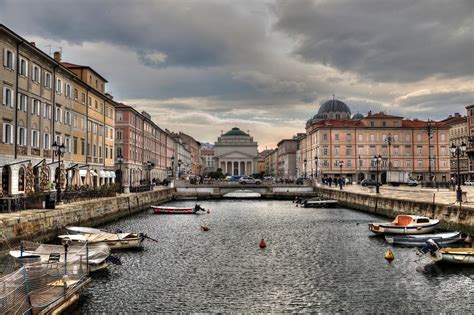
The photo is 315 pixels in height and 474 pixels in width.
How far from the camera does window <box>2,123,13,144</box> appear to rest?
3706 cm

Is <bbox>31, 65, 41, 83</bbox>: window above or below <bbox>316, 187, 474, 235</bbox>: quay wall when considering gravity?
above

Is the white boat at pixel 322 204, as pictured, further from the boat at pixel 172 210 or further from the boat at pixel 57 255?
the boat at pixel 57 255

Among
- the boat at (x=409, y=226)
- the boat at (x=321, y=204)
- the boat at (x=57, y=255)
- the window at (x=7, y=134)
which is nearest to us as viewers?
the boat at (x=57, y=255)

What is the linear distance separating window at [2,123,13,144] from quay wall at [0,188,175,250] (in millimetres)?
7601

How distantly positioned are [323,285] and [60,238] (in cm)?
1832

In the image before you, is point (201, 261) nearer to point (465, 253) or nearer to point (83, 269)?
point (83, 269)

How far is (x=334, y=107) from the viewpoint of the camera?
176 m

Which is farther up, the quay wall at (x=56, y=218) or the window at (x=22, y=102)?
the window at (x=22, y=102)

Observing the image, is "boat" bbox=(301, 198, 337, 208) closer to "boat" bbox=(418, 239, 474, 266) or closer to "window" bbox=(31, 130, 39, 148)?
"window" bbox=(31, 130, 39, 148)

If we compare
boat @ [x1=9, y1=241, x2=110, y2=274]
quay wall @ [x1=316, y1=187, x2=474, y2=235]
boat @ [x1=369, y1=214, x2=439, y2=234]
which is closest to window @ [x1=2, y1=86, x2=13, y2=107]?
boat @ [x1=9, y1=241, x2=110, y2=274]

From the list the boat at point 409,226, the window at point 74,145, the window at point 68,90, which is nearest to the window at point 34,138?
the window at point 68,90

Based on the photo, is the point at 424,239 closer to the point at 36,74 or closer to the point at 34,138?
the point at 34,138

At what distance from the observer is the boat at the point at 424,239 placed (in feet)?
92.8

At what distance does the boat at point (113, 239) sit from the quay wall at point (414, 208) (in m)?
24.0
